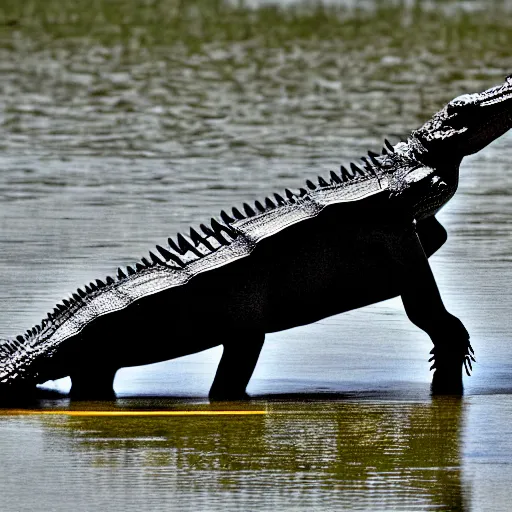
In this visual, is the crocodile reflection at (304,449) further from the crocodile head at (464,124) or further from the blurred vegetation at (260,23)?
the blurred vegetation at (260,23)

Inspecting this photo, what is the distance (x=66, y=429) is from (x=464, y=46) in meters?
17.6

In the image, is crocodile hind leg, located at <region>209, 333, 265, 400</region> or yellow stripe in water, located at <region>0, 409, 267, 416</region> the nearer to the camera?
yellow stripe in water, located at <region>0, 409, 267, 416</region>

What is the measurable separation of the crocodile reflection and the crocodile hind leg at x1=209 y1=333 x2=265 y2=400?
0.64 feet

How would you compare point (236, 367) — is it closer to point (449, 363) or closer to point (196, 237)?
point (196, 237)

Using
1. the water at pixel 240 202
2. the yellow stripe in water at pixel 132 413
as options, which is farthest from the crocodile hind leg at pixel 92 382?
the yellow stripe in water at pixel 132 413

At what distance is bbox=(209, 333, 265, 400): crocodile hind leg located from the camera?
7.60m

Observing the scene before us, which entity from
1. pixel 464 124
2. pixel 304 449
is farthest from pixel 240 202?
pixel 304 449

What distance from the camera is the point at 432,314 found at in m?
7.84

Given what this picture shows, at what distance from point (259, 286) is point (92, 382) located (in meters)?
0.88

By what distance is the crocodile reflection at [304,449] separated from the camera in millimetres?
5992

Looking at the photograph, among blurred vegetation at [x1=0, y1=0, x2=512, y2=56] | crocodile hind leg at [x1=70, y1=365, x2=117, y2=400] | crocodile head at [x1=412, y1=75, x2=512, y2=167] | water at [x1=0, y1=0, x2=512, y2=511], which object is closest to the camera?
water at [x1=0, y1=0, x2=512, y2=511]

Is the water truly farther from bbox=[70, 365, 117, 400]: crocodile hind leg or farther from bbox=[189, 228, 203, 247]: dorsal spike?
bbox=[189, 228, 203, 247]: dorsal spike

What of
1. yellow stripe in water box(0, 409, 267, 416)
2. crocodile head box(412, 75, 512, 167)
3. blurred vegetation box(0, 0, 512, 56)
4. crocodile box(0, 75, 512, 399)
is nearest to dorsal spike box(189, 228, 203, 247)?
crocodile box(0, 75, 512, 399)

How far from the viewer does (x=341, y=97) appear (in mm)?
19078
